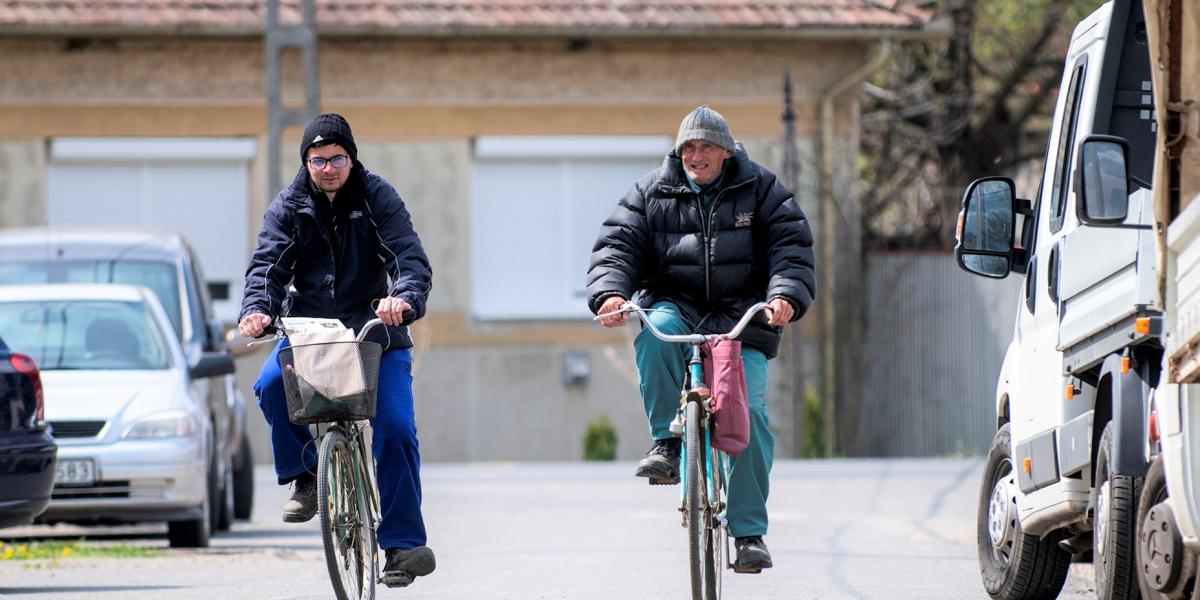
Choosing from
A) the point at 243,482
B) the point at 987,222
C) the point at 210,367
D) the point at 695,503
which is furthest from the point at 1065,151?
the point at 243,482

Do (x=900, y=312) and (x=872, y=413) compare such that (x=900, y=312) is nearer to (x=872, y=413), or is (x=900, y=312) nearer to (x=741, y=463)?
(x=872, y=413)

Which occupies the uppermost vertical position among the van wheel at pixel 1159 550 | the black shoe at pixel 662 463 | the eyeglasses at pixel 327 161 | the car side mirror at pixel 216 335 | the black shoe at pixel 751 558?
the eyeglasses at pixel 327 161

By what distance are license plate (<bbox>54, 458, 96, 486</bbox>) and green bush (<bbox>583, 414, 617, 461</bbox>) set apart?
11365mm

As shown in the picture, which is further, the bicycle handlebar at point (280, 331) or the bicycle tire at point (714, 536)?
the bicycle handlebar at point (280, 331)

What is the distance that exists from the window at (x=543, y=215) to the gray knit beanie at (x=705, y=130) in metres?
16.3

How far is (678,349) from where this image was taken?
8.52 meters

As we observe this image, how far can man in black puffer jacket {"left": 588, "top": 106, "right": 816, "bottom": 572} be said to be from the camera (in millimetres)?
8375

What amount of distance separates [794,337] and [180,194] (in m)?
6.69

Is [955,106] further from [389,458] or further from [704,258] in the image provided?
[389,458]

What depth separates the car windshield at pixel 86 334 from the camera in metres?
13.5

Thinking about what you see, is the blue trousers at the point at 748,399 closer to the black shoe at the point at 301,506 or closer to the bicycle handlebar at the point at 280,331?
the bicycle handlebar at the point at 280,331

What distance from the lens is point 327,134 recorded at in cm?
838

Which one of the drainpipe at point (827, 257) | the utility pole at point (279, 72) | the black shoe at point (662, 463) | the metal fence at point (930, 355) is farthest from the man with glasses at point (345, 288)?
the metal fence at point (930, 355)

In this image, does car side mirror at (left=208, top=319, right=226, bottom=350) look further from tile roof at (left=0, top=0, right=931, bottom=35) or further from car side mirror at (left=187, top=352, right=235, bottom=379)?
tile roof at (left=0, top=0, right=931, bottom=35)
